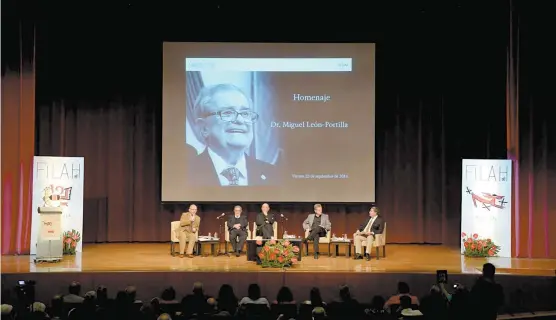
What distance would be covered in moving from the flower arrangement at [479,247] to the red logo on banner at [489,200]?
0.49 meters

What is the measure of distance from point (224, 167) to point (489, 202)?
173 inches

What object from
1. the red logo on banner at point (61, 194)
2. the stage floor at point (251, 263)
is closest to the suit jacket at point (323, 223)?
the stage floor at point (251, 263)

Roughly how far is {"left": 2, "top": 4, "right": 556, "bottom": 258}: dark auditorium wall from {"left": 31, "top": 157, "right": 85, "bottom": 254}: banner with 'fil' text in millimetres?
1699

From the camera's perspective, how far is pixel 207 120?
11.9m

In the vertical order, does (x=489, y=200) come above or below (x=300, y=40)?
below

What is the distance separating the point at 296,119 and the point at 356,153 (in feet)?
3.89

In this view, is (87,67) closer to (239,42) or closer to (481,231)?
(239,42)

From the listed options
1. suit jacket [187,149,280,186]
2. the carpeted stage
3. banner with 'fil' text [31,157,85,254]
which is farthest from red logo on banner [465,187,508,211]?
banner with 'fil' text [31,157,85,254]

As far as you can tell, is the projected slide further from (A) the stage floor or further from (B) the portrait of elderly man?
Answer: (A) the stage floor

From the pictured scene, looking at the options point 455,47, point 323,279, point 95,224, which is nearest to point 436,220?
point 455,47

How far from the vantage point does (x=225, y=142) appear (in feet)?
39.3

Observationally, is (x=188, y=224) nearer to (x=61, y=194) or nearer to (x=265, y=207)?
(x=265, y=207)

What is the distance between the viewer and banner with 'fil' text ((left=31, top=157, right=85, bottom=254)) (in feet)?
34.5

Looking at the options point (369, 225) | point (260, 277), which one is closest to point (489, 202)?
point (369, 225)
